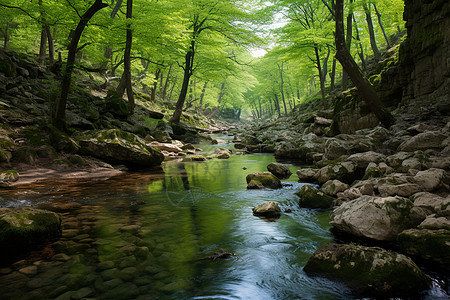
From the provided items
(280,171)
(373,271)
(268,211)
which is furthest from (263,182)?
(373,271)

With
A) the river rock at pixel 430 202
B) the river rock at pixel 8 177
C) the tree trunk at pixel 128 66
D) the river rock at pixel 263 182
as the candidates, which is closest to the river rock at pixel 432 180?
the river rock at pixel 430 202

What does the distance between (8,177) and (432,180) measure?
884 centimetres

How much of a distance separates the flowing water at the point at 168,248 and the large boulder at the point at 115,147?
236cm

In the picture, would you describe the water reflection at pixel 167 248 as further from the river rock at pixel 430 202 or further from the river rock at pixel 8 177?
the river rock at pixel 430 202

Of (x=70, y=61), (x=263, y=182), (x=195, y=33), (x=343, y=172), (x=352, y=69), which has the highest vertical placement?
(x=195, y=33)

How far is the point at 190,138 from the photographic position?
20328 mm

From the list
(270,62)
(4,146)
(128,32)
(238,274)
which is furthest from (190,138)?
(270,62)

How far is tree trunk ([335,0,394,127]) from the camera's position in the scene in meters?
9.73

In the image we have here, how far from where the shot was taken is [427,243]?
2.87 metres

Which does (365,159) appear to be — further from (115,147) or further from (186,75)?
(186,75)

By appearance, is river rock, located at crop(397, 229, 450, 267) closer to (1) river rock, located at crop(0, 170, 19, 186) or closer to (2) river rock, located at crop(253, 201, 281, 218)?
(2) river rock, located at crop(253, 201, 281, 218)

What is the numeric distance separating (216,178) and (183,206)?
300cm

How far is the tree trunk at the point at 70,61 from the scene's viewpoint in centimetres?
845

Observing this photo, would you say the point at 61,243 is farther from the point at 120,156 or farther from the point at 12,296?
the point at 120,156
